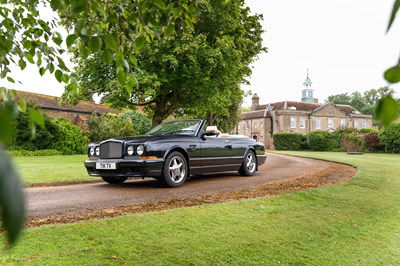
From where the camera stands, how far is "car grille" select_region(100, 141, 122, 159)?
7.27 metres

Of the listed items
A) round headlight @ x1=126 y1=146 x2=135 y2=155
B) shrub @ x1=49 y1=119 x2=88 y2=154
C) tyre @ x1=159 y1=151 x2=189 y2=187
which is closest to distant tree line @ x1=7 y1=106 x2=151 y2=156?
shrub @ x1=49 y1=119 x2=88 y2=154

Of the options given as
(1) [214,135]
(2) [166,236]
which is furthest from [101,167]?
(2) [166,236]

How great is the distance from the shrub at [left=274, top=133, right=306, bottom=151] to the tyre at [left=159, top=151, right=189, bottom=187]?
40.4 m

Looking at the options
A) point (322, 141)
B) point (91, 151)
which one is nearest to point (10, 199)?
point (91, 151)

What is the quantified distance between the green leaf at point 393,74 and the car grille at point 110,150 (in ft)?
22.3

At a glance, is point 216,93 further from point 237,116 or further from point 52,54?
point 237,116

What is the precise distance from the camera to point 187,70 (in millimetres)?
17297

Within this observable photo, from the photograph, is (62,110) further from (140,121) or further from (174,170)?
(174,170)

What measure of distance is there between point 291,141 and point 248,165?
3807 centimetres

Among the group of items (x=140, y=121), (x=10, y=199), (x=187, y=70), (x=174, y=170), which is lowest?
(x=174, y=170)

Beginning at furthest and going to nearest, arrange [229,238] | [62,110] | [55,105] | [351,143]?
[351,143] → [55,105] → [62,110] → [229,238]

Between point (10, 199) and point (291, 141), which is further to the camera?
point (291, 141)

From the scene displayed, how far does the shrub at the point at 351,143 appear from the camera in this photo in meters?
39.4

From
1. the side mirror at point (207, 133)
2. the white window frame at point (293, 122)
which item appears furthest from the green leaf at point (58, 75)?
the white window frame at point (293, 122)
